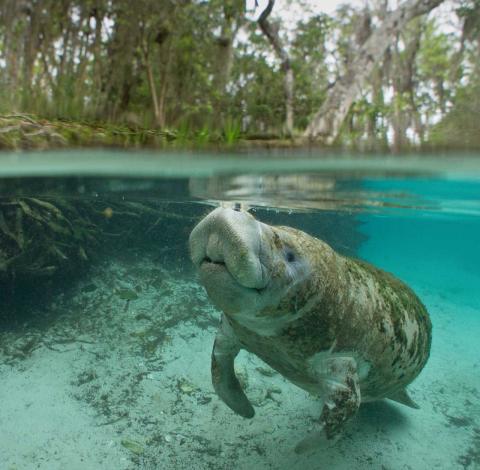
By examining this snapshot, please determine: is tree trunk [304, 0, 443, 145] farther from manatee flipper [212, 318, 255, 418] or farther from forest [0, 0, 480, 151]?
manatee flipper [212, 318, 255, 418]

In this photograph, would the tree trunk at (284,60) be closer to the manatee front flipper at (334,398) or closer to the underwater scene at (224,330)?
the underwater scene at (224,330)

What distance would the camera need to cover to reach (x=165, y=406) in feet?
16.9

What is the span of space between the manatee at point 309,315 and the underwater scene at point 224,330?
0.04ft

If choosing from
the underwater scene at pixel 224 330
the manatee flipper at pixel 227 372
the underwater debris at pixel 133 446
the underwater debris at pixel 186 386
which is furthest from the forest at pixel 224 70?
the underwater debris at pixel 133 446

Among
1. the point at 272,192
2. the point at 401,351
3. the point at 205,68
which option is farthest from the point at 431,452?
the point at 272,192

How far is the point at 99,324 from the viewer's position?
6996 mm

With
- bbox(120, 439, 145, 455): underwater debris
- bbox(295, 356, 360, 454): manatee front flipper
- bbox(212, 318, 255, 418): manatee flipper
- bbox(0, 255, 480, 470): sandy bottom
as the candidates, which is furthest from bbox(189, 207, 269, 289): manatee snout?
bbox(120, 439, 145, 455): underwater debris

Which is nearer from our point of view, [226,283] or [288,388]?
[226,283]

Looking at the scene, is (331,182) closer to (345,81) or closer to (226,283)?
(345,81)

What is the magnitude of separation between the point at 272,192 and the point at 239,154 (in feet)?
11.3

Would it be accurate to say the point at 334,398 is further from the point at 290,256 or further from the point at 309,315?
the point at 290,256

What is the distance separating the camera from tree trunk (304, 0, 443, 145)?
5090mm

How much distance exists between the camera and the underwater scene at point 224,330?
3.06m

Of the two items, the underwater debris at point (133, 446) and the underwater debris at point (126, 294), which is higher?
the underwater debris at point (126, 294)
